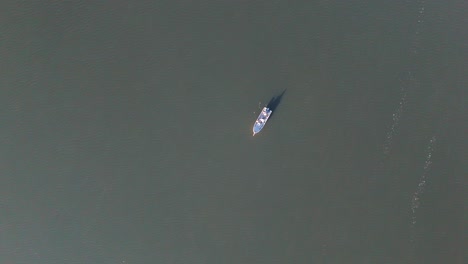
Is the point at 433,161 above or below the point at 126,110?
above

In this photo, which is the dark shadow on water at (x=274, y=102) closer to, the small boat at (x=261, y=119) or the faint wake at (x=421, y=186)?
the small boat at (x=261, y=119)

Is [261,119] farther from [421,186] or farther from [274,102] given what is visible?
[421,186]

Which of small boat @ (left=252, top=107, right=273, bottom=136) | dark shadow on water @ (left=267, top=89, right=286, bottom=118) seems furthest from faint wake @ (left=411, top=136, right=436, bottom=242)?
small boat @ (left=252, top=107, right=273, bottom=136)

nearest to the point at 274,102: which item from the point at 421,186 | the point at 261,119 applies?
the point at 261,119

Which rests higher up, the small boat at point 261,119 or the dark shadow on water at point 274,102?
the dark shadow on water at point 274,102

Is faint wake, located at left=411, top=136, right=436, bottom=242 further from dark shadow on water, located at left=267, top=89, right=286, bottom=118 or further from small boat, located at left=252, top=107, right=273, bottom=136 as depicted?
small boat, located at left=252, top=107, right=273, bottom=136

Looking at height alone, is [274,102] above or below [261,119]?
above

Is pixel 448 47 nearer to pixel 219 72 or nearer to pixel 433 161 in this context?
pixel 433 161

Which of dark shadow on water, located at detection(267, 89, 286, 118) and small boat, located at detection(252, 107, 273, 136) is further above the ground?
dark shadow on water, located at detection(267, 89, 286, 118)

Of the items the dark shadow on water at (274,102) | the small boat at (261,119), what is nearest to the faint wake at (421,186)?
the dark shadow on water at (274,102)

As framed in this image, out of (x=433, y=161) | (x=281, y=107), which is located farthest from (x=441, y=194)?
(x=281, y=107)

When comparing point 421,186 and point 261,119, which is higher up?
point 421,186
